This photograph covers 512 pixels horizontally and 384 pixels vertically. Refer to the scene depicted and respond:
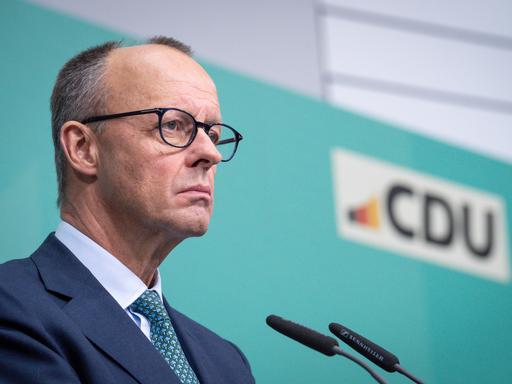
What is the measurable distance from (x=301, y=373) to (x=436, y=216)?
775 millimetres

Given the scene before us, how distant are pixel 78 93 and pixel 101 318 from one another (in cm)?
54

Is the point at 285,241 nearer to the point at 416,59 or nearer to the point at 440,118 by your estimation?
the point at 440,118

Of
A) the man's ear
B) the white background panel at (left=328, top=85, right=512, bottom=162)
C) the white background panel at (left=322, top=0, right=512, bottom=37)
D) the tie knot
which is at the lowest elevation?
the tie knot

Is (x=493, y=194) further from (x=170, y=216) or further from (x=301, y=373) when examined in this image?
(x=170, y=216)

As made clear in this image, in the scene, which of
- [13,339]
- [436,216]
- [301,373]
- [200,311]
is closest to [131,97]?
[13,339]

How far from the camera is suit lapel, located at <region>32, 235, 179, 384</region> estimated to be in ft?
4.69

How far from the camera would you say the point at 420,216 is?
9.00 ft

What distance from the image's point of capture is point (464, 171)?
9.44ft

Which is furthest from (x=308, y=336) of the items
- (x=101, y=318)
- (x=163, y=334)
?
(x=101, y=318)

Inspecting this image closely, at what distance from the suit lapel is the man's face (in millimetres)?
175

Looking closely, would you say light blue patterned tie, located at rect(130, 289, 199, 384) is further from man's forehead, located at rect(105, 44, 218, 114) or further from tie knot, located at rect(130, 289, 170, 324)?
man's forehead, located at rect(105, 44, 218, 114)

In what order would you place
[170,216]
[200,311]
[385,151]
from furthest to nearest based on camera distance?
1. [385,151]
2. [200,311]
3. [170,216]

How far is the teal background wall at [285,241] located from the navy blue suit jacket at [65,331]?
0.56 m

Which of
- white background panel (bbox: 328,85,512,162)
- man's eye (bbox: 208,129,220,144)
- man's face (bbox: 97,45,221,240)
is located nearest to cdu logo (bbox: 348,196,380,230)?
white background panel (bbox: 328,85,512,162)
